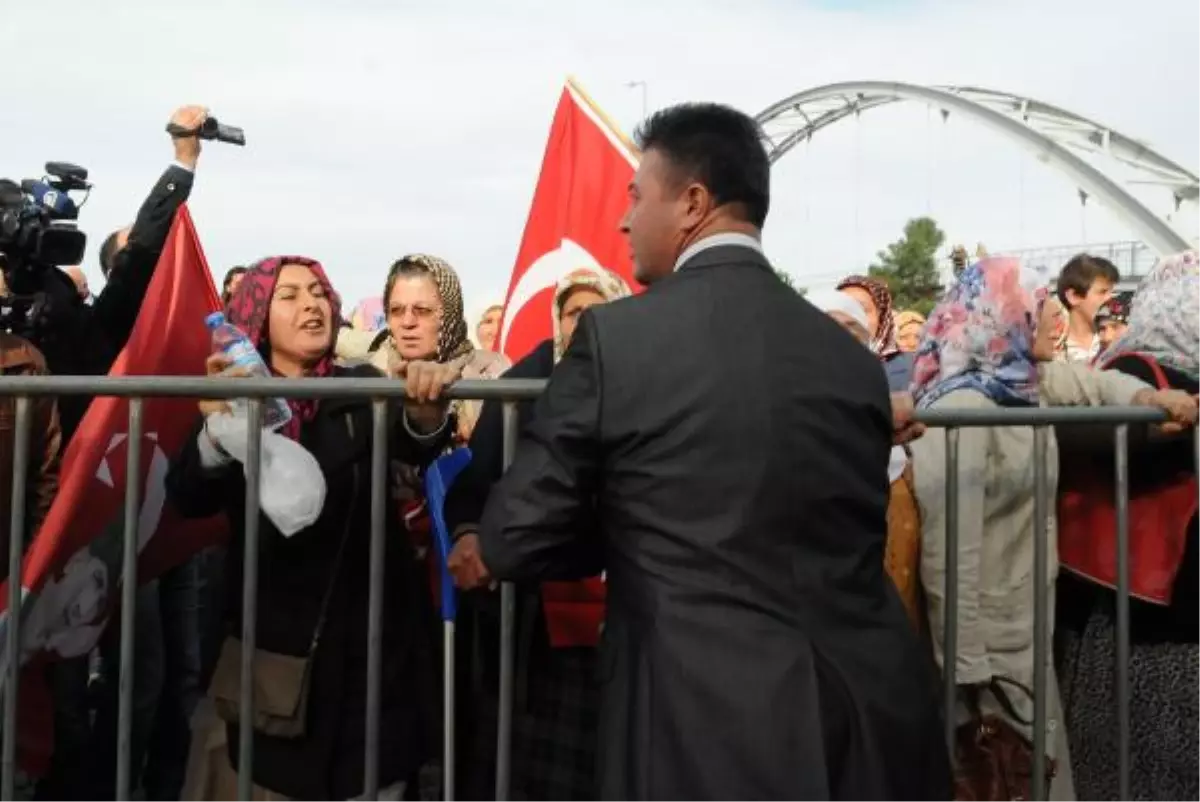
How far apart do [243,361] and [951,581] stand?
5.36 feet

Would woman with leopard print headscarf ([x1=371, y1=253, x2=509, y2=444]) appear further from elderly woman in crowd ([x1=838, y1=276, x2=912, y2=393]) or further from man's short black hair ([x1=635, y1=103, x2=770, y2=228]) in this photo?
elderly woman in crowd ([x1=838, y1=276, x2=912, y2=393])

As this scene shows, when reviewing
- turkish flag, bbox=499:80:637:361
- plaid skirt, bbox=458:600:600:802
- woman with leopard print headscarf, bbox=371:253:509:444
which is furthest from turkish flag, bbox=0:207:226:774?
turkish flag, bbox=499:80:637:361

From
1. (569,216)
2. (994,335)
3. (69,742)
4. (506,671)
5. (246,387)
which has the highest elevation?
(569,216)

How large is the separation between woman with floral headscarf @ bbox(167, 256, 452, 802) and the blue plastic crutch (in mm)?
50

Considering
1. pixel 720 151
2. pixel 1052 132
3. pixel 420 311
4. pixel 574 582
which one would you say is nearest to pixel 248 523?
pixel 574 582

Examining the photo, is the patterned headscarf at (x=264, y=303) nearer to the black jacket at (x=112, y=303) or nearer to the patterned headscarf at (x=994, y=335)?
the black jacket at (x=112, y=303)

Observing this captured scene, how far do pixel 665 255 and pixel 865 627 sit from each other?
0.72 meters

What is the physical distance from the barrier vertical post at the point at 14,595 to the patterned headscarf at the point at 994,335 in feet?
7.32

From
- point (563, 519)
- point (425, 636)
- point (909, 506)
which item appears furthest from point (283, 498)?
point (909, 506)

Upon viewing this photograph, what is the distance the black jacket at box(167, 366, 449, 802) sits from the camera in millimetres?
2830

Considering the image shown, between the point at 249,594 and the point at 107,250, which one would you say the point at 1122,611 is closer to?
the point at 249,594

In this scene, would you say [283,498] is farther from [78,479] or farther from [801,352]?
[801,352]

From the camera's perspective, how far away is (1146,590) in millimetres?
3350

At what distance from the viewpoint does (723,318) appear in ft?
7.08
